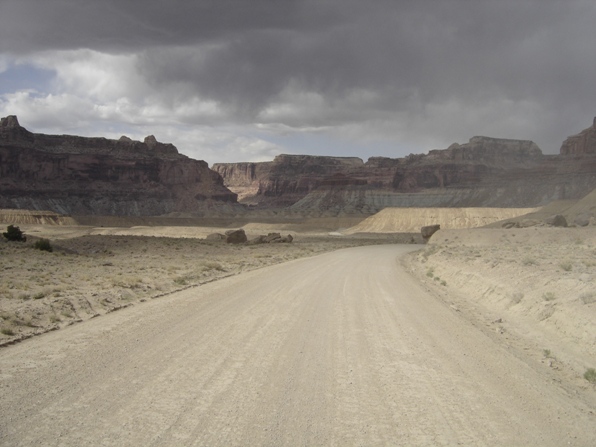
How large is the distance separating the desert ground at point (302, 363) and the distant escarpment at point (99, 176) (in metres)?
138

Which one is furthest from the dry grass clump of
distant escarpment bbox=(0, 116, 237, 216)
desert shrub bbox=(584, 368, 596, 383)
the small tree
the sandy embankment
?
distant escarpment bbox=(0, 116, 237, 216)

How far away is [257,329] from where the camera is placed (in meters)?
9.92

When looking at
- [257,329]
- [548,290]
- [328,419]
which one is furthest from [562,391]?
[548,290]

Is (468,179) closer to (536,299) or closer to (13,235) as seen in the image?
(13,235)

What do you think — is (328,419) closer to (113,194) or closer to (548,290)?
(548,290)

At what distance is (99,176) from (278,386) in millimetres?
165309

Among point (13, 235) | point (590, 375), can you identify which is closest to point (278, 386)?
point (590, 375)

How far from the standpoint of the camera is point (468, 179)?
565 feet

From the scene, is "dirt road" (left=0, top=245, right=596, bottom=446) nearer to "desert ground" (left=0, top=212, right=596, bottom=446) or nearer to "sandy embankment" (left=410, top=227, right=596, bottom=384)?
"desert ground" (left=0, top=212, right=596, bottom=446)

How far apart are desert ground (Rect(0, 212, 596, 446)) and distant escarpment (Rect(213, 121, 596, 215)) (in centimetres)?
13433

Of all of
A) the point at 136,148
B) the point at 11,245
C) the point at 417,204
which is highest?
the point at 136,148

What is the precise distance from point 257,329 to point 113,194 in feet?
516

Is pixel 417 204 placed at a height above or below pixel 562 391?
above

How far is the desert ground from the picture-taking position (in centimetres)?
524
